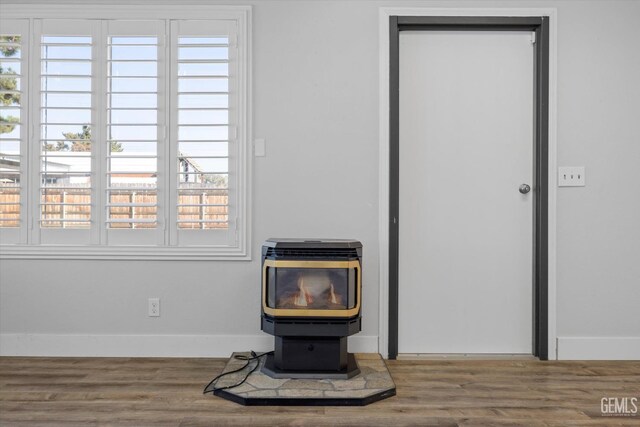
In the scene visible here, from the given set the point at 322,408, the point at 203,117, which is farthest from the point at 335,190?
the point at 322,408

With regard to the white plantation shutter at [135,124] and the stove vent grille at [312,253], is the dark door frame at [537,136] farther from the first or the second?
the white plantation shutter at [135,124]

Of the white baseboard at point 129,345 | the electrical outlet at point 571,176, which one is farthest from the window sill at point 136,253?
the electrical outlet at point 571,176

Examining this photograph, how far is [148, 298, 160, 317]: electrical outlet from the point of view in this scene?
278 cm

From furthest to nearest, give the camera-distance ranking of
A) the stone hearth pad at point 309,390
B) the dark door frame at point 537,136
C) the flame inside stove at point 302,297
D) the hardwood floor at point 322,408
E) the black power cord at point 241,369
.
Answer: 1. the dark door frame at point 537,136
2. the flame inside stove at point 302,297
3. the black power cord at point 241,369
4. the stone hearth pad at point 309,390
5. the hardwood floor at point 322,408

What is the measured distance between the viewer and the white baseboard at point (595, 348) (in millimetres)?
2750

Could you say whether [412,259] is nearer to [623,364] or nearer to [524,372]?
[524,372]

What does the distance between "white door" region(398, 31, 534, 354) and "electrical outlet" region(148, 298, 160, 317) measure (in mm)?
1513

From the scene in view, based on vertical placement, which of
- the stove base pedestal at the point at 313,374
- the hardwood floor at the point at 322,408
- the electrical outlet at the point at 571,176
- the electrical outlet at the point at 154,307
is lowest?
the hardwood floor at the point at 322,408

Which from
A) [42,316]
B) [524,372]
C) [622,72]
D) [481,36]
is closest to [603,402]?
[524,372]

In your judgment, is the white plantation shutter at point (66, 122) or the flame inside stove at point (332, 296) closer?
the flame inside stove at point (332, 296)

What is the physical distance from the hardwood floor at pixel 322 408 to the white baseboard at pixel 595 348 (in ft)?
0.25

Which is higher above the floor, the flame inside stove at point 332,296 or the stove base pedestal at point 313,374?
the flame inside stove at point 332,296

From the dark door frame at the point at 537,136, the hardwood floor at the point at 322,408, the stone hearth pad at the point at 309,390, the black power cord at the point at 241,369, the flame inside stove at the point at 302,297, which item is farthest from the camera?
the dark door frame at the point at 537,136

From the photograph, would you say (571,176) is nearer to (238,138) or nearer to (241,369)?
(238,138)
